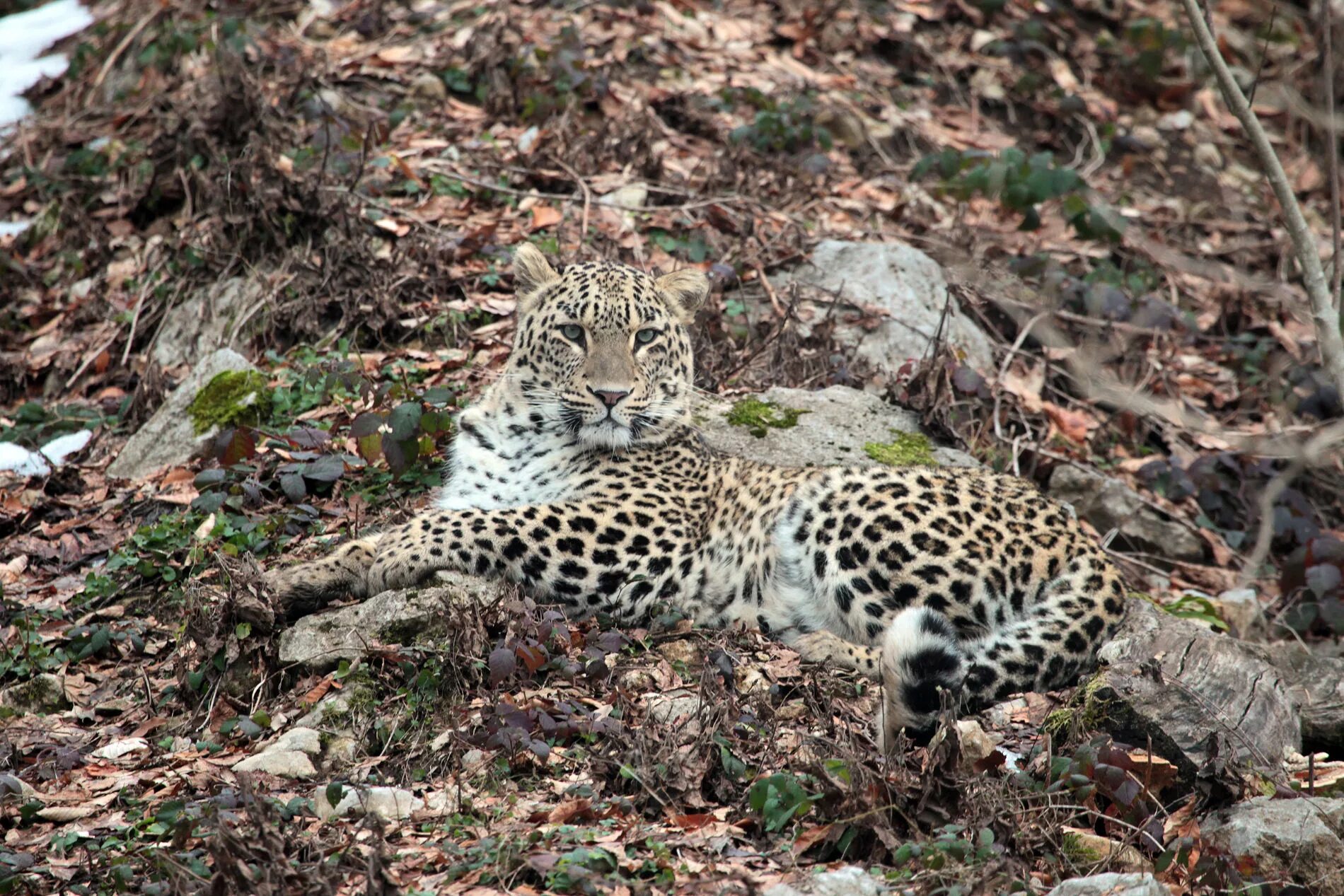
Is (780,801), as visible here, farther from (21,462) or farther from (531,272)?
(21,462)

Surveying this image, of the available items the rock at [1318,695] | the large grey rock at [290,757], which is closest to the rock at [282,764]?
the large grey rock at [290,757]

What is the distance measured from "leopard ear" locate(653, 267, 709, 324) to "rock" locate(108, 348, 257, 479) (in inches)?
125

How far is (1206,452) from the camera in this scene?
421 inches

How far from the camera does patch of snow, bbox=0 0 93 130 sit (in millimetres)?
13969

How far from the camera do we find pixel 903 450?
8727mm

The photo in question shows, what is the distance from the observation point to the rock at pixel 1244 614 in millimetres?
8617

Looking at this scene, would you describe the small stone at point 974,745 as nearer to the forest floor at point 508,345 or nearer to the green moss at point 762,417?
the forest floor at point 508,345

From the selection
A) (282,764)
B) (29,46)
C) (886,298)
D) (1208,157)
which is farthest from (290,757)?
(1208,157)

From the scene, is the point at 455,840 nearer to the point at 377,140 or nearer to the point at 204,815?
the point at 204,815

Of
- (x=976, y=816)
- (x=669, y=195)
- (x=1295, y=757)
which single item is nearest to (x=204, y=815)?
(x=976, y=816)

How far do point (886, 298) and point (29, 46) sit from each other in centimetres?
1038

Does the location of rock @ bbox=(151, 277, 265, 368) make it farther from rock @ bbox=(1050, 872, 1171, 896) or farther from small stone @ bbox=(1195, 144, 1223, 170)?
small stone @ bbox=(1195, 144, 1223, 170)

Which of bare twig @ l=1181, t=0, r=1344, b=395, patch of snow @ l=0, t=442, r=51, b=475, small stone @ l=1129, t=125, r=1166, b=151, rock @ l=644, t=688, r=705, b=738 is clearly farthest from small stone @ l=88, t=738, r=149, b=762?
small stone @ l=1129, t=125, r=1166, b=151

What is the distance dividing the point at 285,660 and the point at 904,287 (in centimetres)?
634
